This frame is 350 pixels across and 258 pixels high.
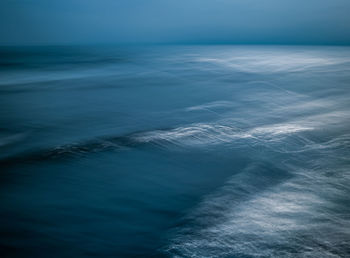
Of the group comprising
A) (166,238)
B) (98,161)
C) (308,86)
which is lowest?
(166,238)

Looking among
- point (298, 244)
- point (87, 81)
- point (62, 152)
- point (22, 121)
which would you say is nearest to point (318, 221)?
point (298, 244)

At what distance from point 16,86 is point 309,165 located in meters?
8.34

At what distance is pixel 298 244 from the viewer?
60.8 inches

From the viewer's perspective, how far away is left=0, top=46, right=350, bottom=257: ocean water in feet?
5.24

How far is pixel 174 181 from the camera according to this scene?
2.43 metres

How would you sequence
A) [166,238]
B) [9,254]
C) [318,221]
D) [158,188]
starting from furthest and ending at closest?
[158,188], [318,221], [166,238], [9,254]

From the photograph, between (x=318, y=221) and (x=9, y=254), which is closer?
(x=9, y=254)

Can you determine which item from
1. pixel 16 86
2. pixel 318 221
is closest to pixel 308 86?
pixel 318 221

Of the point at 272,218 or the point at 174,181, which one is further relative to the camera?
the point at 174,181

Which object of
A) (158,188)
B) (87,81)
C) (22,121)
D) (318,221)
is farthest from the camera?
(87,81)

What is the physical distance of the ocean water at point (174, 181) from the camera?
62.9 inches

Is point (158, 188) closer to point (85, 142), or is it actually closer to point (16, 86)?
point (85, 142)

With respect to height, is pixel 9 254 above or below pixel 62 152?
below

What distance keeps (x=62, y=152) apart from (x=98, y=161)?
0.54m
